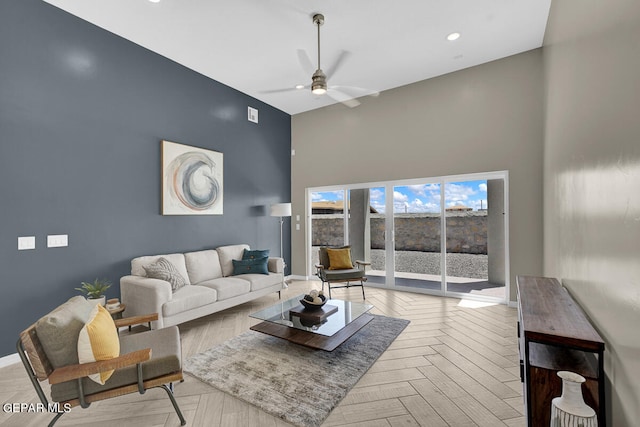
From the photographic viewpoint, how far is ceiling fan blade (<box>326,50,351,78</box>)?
13.2 ft

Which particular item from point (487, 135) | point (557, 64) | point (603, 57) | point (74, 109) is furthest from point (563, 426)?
point (74, 109)

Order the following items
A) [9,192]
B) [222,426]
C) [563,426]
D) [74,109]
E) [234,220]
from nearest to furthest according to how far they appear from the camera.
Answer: [563,426]
[222,426]
[9,192]
[74,109]
[234,220]

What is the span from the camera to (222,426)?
6.22 ft

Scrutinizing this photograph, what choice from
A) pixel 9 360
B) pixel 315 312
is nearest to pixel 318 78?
pixel 315 312

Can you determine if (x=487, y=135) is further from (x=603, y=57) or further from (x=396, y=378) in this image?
(x=396, y=378)

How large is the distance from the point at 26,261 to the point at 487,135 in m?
5.99

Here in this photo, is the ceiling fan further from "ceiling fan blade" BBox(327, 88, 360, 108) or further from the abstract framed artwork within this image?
the abstract framed artwork

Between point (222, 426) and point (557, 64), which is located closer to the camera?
point (222, 426)

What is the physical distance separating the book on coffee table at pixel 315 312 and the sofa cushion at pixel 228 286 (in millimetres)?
1056

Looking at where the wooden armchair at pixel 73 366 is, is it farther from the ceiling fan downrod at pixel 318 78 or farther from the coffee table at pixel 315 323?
the ceiling fan downrod at pixel 318 78

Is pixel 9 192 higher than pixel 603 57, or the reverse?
pixel 603 57

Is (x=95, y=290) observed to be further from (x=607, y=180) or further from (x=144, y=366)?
(x=607, y=180)

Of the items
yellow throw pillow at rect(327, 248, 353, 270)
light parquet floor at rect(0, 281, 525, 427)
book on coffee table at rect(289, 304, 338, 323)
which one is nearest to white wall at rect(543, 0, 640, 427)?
light parquet floor at rect(0, 281, 525, 427)

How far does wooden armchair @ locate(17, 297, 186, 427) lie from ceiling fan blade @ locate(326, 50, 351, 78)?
159 inches
